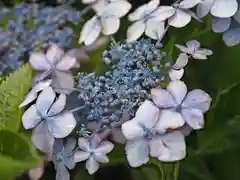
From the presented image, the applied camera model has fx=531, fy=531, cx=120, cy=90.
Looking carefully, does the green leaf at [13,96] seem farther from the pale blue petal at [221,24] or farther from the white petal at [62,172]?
the pale blue petal at [221,24]

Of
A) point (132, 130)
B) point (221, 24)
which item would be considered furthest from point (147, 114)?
point (221, 24)

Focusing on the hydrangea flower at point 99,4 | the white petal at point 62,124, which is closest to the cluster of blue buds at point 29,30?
the hydrangea flower at point 99,4

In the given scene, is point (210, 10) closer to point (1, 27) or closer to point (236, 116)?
point (236, 116)

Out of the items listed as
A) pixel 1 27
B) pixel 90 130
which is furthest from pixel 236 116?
pixel 1 27

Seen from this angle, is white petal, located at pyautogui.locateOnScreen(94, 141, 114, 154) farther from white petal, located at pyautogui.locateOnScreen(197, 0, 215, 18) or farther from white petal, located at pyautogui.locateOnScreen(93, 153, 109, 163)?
white petal, located at pyautogui.locateOnScreen(197, 0, 215, 18)

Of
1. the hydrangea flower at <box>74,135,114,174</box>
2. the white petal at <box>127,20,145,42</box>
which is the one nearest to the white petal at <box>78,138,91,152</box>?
the hydrangea flower at <box>74,135,114,174</box>

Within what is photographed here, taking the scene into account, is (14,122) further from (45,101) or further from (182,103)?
(182,103)
